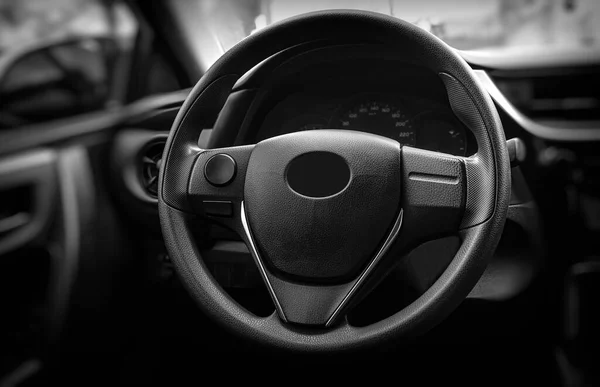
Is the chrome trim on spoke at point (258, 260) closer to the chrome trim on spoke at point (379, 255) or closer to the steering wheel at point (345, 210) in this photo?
the steering wheel at point (345, 210)

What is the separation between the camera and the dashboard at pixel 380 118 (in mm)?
1137

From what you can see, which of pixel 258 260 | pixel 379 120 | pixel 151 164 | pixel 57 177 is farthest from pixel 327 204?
pixel 57 177

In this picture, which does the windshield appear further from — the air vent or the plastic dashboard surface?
the air vent

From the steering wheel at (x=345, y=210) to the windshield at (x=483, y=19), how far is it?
252 millimetres

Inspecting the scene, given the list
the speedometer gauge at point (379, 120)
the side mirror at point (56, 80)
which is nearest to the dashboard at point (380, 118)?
the speedometer gauge at point (379, 120)

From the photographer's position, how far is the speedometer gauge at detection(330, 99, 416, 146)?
3.75 ft

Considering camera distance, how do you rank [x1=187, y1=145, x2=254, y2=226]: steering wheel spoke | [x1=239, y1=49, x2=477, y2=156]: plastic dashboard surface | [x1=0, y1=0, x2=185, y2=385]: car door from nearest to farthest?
[x1=187, y1=145, x2=254, y2=226]: steering wheel spoke < [x1=239, y1=49, x2=477, y2=156]: plastic dashboard surface < [x1=0, y1=0, x2=185, y2=385]: car door

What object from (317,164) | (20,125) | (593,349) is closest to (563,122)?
(593,349)

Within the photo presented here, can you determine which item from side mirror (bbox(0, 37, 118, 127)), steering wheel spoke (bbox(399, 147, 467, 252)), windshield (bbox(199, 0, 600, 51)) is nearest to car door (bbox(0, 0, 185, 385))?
side mirror (bbox(0, 37, 118, 127))

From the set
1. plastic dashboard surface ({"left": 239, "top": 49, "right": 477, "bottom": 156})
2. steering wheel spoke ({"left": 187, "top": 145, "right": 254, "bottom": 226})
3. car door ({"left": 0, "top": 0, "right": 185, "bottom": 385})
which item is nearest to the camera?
steering wheel spoke ({"left": 187, "top": 145, "right": 254, "bottom": 226})

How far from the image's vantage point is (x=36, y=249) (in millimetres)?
1286

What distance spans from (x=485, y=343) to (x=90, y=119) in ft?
3.70

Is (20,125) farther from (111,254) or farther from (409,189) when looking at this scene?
(409,189)

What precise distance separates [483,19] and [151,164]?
2.83 ft
